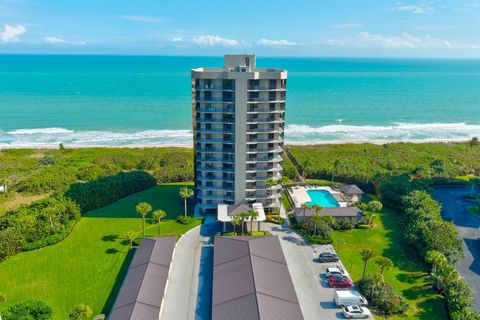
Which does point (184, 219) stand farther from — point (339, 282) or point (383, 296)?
point (383, 296)

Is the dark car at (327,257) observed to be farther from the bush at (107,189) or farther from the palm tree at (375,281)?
the bush at (107,189)

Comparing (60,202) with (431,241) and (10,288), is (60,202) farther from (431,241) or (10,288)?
(431,241)

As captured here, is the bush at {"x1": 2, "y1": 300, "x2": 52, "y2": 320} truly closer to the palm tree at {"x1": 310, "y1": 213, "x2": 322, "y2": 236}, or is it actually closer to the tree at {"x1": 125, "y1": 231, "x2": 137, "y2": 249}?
the tree at {"x1": 125, "y1": 231, "x2": 137, "y2": 249}

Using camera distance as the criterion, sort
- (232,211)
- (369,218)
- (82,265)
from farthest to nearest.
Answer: (369,218) < (232,211) < (82,265)

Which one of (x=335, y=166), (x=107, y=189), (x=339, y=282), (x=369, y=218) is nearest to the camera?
(x=339, y=282)

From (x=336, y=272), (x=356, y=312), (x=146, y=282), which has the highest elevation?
(x=146, y=282)

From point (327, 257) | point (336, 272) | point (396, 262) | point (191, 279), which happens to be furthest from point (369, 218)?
point (191, 279)
